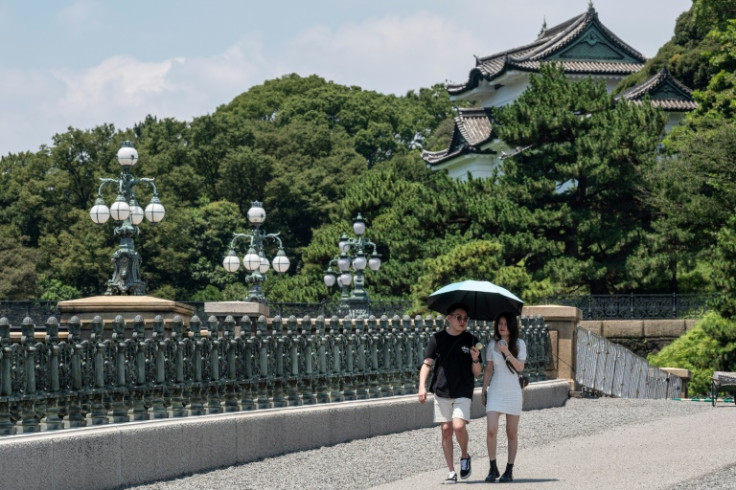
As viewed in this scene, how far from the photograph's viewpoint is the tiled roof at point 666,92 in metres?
52.8

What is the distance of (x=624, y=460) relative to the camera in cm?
1307

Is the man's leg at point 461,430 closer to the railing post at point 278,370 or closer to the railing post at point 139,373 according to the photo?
the railing post at point 139,373

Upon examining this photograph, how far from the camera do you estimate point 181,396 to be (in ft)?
44.2

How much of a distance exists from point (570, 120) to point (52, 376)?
33933 mm

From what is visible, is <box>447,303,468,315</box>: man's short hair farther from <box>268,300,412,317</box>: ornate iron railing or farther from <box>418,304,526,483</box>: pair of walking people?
<box>268,300,412,317</box>: ornate iron railing

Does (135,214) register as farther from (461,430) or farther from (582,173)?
(582,173)

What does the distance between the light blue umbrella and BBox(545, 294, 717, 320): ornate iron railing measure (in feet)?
103

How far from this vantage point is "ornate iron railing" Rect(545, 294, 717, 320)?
43312 mm

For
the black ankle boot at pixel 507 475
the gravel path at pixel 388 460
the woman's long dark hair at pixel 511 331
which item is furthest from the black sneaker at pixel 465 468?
the woman's long dark hair at pixel 511 331

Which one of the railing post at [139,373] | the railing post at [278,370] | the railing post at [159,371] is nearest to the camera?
the railing post at [139,373]

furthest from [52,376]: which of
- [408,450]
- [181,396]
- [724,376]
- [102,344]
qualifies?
[724,376]

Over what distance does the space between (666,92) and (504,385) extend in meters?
43.8

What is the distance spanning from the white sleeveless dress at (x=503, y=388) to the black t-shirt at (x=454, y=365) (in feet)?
0.78

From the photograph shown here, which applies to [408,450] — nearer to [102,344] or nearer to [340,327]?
[340,327]
